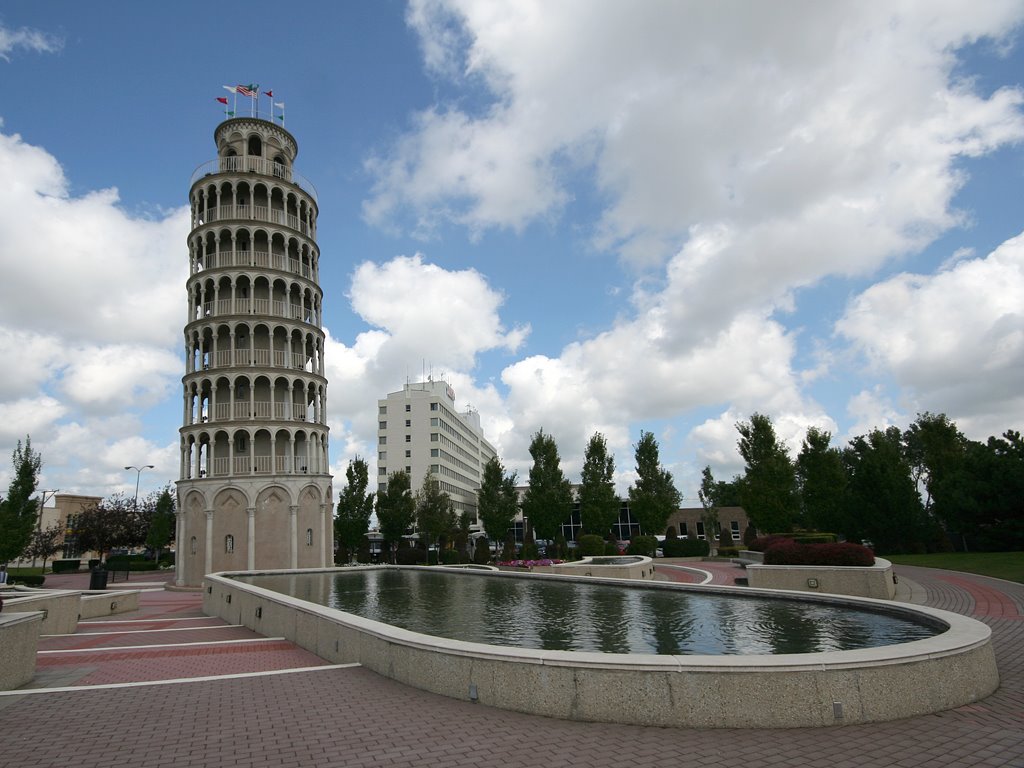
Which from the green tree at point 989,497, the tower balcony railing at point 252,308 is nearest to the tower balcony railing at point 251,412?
the tower balcony railing at point 252,308

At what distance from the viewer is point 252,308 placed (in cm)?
4453

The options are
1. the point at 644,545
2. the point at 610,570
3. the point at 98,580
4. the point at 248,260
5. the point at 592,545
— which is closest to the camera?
the point at 98,580

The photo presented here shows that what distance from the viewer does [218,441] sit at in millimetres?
43062

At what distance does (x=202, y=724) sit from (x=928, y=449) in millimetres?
62873

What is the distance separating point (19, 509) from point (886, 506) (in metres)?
59.7

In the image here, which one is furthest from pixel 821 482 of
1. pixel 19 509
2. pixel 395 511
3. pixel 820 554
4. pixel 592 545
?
→ pixel 19 509

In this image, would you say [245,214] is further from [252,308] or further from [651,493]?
[651,493]

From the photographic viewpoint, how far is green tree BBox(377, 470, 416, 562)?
61781 millimetres

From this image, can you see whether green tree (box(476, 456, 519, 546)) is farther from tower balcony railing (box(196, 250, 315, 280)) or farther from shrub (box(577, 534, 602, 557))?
tower balcony railing (box(196, 250, 315, 280))

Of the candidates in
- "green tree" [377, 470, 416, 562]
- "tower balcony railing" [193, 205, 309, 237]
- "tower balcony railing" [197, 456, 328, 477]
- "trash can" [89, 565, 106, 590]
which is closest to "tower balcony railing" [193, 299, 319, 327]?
"tower balcony railing" [193, 205, 309, 237]

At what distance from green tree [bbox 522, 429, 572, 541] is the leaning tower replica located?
24.7 m

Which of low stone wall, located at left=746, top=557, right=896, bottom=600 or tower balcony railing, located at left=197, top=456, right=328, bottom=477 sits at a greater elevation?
tower balcony railing, located at left=197, top=456, right=328, bottom=477

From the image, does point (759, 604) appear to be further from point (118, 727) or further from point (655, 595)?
point (118, 727)

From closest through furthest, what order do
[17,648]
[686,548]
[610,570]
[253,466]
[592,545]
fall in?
1. [17,648]
2. [610,570]
3. [253,466]
4. [592,545]
5. [686,548]
